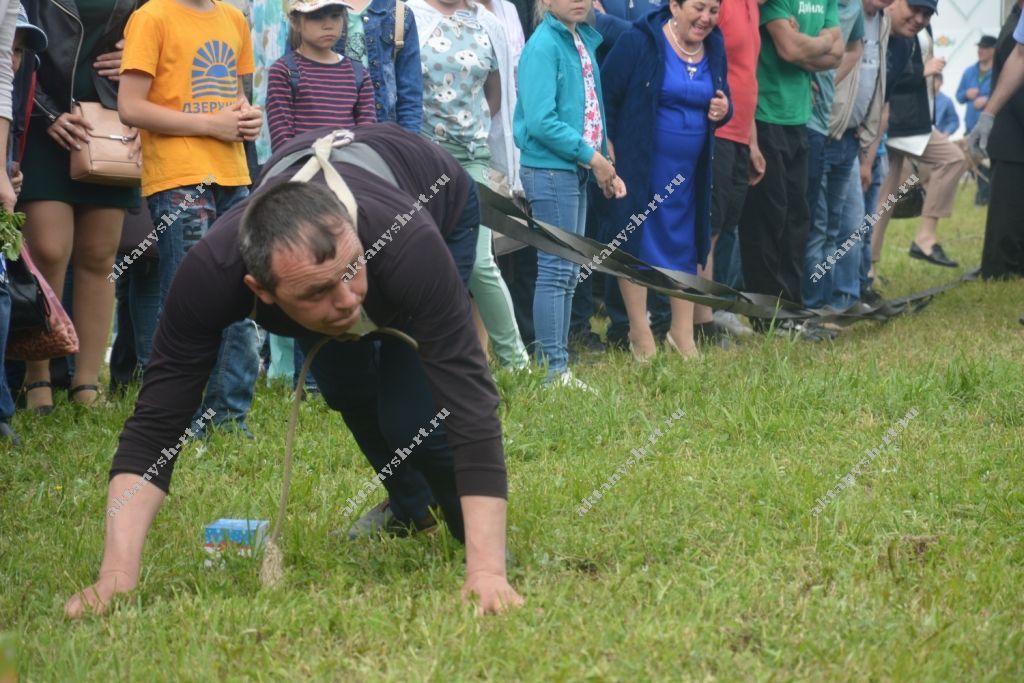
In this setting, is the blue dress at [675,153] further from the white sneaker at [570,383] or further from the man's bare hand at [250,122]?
the man's bare hand at [250,122]

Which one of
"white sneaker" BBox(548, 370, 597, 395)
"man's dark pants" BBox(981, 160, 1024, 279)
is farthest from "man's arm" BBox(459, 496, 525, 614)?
"man's dark pants" BBox(981, 160, 1024, 279)

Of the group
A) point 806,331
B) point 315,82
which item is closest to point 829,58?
point 806,331

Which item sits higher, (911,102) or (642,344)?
(911,102)

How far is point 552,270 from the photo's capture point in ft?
21.8

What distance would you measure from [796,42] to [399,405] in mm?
4844

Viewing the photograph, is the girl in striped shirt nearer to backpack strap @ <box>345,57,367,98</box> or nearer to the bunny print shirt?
backpack strap @ <box>345,57,367,98</box>

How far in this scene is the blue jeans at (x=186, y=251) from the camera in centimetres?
535

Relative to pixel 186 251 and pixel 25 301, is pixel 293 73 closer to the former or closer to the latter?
pixel 186 251

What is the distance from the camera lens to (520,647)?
10.7 feet

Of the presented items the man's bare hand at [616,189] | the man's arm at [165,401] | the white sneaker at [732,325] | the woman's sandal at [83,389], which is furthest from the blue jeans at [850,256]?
the man's arm at [165,401]

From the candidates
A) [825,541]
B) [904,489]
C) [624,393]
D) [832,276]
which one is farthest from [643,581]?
[832,276]

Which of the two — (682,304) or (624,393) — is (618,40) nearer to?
(682,304)

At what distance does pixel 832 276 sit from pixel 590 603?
589cm

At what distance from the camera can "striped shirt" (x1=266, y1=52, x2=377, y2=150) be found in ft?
19.3
